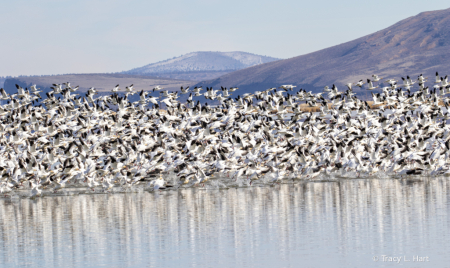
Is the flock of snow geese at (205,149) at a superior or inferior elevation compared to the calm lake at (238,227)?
superior

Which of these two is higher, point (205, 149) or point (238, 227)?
point (205, 149)

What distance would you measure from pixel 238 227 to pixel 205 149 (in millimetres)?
12632

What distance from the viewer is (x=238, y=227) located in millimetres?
22422

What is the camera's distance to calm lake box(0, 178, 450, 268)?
18125 millimetres

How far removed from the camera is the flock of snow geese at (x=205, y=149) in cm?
3359

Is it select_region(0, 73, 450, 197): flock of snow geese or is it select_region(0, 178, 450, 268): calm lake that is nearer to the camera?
select_region(0, 178, 450, 268): calm lake

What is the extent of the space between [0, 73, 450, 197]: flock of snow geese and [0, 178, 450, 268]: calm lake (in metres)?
1.92

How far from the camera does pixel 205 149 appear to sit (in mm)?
34781

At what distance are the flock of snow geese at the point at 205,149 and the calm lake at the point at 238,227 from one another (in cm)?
192

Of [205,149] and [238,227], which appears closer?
[238,227]

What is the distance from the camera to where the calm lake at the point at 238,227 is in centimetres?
1812

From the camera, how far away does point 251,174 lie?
109 ft

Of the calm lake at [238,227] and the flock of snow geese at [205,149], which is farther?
the flock of snow geese at [205,149]

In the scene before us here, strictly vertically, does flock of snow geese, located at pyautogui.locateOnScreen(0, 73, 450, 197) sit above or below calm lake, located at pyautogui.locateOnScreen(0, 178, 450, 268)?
above
